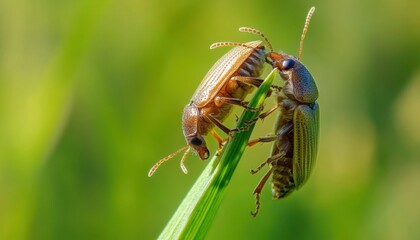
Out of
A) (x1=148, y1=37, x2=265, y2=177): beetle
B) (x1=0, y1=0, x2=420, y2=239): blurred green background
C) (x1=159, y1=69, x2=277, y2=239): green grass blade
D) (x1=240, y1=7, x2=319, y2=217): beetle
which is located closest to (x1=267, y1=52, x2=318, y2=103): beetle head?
(x1=240, y1=7, x2=319, y2=217): beetle

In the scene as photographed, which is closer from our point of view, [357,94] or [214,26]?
[357,94]

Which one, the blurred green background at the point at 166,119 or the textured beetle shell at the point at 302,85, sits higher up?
the textured beetle shell at the point at 302,85

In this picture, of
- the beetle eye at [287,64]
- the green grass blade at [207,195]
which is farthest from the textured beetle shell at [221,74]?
the green grass blade at [207,195]

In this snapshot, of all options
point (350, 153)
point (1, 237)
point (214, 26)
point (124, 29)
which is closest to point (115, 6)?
point (124, 29)

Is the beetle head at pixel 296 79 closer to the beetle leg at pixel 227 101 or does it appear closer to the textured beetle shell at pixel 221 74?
the textured beetle shell at pixel 221 74

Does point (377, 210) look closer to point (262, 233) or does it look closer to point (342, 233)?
point (342, 233)

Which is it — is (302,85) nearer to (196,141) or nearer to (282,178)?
(282,178)
